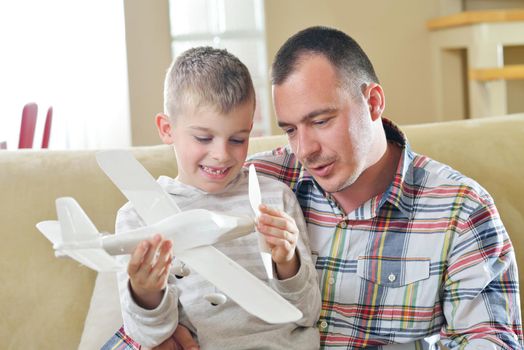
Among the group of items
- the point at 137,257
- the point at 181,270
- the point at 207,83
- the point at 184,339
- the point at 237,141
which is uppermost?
the point at 207,83

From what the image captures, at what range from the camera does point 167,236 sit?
3.94 feet

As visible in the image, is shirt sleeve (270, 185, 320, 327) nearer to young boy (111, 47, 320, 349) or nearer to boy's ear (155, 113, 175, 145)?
young boy (111, 47, 320, 349)

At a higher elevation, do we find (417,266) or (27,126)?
(27,126)

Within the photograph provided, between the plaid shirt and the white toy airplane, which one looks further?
the plaid shirt

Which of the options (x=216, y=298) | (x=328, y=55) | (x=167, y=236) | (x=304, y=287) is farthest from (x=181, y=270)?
(x=328, y=55)

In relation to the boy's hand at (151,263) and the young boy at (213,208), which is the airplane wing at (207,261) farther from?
the young boy at (213,208)

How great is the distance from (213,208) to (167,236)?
1.40 feet

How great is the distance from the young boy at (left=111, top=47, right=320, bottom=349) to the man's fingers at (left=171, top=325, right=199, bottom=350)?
0.05 ft

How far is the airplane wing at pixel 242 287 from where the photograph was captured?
3.85 ft

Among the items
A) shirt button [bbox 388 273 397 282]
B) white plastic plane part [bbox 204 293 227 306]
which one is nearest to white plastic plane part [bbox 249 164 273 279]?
white plastic plane part [bbox 204 293 227 306]

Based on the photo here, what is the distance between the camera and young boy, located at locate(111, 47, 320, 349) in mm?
1491

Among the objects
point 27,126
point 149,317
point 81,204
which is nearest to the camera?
point 149,317

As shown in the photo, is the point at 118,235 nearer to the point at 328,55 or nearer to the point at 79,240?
the point at 79,240

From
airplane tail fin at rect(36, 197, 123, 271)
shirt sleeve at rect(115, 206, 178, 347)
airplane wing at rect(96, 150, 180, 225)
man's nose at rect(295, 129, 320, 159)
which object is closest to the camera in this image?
airplane tail fin at rect(36, 197, 123, 271)
